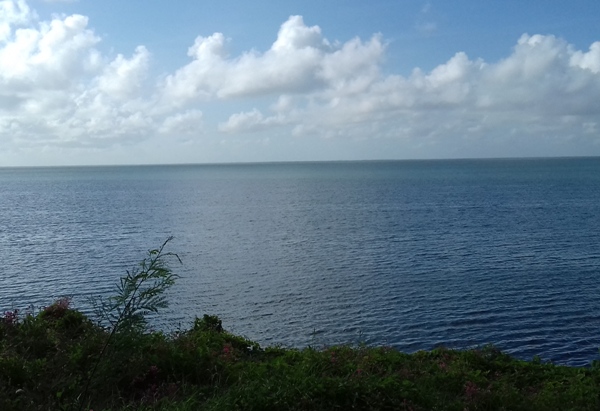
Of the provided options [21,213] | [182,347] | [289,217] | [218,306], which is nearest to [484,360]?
[182,347]

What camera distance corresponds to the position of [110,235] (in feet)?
262

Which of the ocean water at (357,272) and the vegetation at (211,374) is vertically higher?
the vegetation at (211,374)

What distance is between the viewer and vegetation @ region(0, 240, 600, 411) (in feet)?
38.7

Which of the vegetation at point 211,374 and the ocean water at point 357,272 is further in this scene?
the ocean water at point 357,272

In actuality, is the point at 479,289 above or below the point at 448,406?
below

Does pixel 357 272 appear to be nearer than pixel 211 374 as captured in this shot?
No

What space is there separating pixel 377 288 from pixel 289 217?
2147 inches

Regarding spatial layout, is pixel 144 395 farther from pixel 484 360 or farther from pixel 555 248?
pixel 555 248

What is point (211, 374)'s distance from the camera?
55.3 ft

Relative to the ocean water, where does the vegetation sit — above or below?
above

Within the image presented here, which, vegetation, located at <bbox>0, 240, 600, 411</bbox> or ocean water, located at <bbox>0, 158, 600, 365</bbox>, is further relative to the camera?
ocean water, located at <bbox>0, 158, 600, 365</bbox>

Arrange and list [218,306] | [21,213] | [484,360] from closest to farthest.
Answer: [484,360] < [218,306] < [21,213]

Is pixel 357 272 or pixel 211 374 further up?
pixel 211 374

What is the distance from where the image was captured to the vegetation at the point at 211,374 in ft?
38.7
